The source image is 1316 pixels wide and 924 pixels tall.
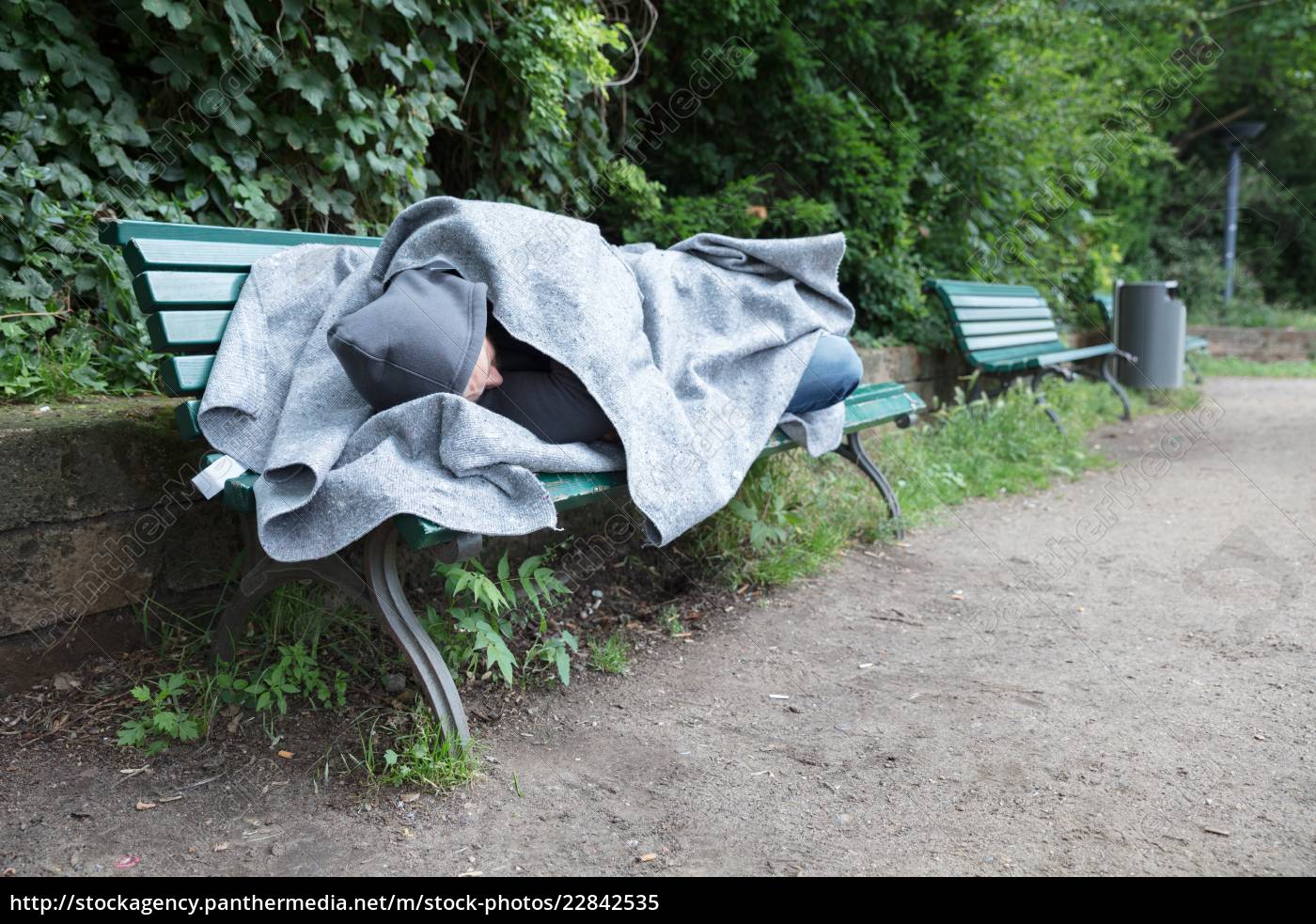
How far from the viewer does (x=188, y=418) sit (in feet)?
7.72

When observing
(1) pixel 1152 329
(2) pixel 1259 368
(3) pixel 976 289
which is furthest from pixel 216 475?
(2) pixel 1259 368

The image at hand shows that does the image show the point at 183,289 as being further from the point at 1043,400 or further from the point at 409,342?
the point at 1043,400

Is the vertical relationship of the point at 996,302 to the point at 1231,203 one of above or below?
above

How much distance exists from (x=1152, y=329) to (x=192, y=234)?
728cm

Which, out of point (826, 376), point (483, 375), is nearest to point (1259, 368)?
point (826, 376)

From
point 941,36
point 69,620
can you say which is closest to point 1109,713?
point 69,620

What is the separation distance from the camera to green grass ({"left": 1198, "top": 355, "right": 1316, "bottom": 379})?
10.6 meters

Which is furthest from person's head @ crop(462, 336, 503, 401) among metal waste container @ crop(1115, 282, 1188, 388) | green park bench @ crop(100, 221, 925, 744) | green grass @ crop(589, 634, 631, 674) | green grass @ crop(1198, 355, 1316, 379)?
green grass @ crop(1198, 355, 1316, 379)

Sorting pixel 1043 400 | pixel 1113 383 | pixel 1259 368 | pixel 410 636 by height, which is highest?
pixel 410 636

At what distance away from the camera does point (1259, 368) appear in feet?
36.4

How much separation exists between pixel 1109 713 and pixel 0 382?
2.78m

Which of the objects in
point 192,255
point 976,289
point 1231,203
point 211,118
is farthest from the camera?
point 1231,203

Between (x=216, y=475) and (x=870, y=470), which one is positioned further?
(x=870, y=470)

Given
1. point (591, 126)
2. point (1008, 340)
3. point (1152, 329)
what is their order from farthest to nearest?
point (1152, 329) < point (1008, 340) < point (591, 126)
